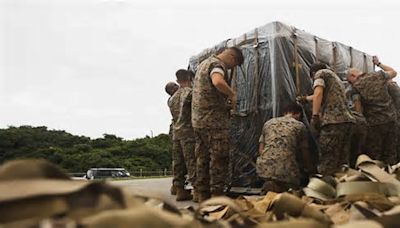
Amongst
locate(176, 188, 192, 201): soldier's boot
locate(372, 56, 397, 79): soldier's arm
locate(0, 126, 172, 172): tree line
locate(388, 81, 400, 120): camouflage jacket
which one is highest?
locate(0, 126, 172, 172): tree line

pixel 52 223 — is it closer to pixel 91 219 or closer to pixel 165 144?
pixel 91 219

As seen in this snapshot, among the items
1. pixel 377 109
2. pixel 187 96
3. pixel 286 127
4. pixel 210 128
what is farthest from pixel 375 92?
pixel 210 128

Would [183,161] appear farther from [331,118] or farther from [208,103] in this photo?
[331,118]

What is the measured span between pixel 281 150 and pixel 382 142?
194cm

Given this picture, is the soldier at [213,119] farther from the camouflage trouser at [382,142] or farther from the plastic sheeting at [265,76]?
the camouflage trouser at [382,142]

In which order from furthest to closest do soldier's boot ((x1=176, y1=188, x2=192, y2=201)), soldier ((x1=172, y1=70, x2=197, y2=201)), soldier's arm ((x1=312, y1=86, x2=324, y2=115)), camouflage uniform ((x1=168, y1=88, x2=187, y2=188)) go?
camouflage uniform ((x1=168, y1=88, x2=187, y2=188)), soldier ((x1=172, y1=70, x2=197, y2=201)), soldier's boot ((x1=176, y1=188, x2=192, y2=201)), soldier's arm ((x1=312, y1=86, x2=324, y2=115))

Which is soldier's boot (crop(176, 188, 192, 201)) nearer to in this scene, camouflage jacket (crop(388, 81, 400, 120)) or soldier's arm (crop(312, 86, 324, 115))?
soldier's arm (crop(312, 86, 324, 115))

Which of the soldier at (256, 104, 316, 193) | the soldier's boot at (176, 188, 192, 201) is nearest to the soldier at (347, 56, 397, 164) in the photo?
the soldier at (256, 104, 316, 193)

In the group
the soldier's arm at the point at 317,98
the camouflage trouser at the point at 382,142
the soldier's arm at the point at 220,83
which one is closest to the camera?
the soldier's arm at the point at 220,83

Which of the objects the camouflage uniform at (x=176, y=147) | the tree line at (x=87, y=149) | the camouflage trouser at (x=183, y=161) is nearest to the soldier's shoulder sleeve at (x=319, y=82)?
the camouflage trouser at (x=183, y=161)

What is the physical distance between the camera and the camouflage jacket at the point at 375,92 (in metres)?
5.61

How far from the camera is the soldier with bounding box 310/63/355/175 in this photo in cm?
480

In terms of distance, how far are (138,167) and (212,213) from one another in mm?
34008

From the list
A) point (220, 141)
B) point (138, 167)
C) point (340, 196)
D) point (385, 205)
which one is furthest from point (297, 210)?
point (138, 167)
